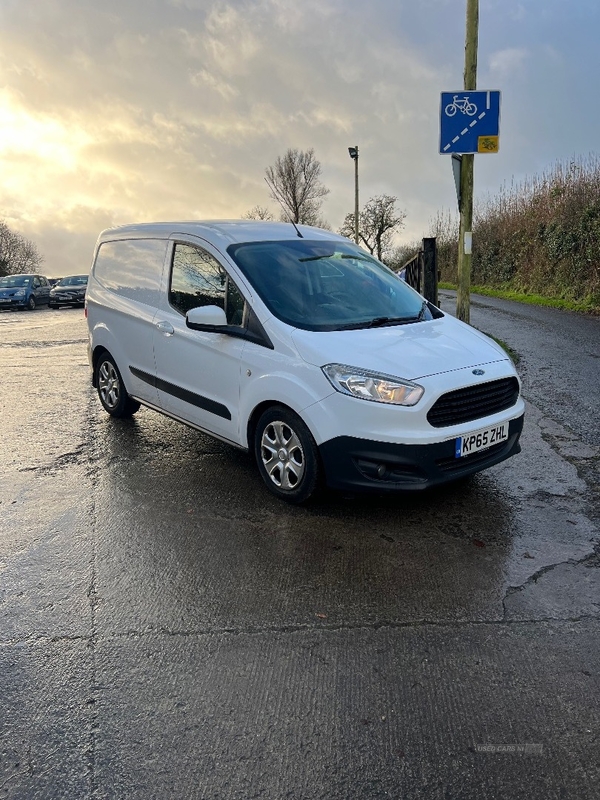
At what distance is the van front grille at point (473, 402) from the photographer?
402cm

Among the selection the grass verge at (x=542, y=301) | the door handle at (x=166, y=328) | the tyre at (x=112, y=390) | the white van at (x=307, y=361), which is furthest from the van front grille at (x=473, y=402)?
the grass verge at (x=542, y=301)

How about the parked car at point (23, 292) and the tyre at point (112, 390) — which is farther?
the parked car at point (23, 292)

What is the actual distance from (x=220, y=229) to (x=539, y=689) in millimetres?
4025

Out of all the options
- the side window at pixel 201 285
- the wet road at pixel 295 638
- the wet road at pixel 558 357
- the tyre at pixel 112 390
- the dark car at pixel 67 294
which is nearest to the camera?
the wet road at pixel 295 638

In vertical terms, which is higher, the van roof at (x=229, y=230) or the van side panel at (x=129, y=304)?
the van roof at (x=229, y=230)

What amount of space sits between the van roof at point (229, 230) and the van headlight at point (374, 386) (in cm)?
170

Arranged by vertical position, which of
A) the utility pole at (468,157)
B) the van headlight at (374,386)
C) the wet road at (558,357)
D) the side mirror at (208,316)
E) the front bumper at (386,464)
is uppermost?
the utility pole at (468,157)

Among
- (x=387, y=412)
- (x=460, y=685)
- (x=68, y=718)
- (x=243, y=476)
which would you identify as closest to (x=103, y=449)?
(x=243, y=476)

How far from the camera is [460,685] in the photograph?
2674 mm

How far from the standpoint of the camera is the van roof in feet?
17.1

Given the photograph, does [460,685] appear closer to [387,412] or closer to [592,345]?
[387,412]

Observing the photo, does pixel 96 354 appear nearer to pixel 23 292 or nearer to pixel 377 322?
pixel 377 322

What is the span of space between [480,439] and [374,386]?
0.83 m

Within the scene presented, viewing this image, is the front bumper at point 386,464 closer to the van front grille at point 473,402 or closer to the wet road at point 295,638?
the van front grille at point 473,402
